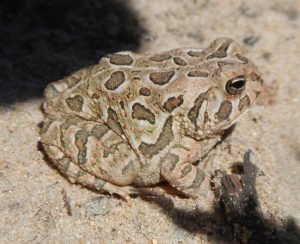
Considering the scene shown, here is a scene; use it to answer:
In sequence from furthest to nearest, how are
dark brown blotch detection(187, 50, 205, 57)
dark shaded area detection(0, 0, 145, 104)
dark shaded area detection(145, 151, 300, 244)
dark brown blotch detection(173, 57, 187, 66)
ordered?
dark shaded area detection(0, 0, 145, 104)
dark brown blotch detection(187, 50, 205, 57)
dark brown blotch detection(173, 57, 187, 66)
dark shaded area detection(145, 151, 300, 244)

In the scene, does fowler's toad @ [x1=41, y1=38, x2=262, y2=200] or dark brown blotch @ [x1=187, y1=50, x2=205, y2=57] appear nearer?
fowler's toad @ [x1=41, y1=38, x2=262, y2=200]

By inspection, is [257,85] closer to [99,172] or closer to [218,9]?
A: [99,172]

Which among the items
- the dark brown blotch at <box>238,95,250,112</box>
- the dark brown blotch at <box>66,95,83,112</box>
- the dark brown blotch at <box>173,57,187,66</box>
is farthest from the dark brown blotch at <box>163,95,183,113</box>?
the dark brown blotch at <box>66,95,83,112</box>

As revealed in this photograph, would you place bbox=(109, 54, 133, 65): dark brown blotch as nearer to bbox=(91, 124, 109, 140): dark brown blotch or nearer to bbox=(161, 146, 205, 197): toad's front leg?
→ bbox=(91, 124, 109, 140): dark brown blotch

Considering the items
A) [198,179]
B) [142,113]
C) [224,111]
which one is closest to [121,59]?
[142,113]

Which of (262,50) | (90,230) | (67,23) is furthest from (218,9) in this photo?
(90,230)
